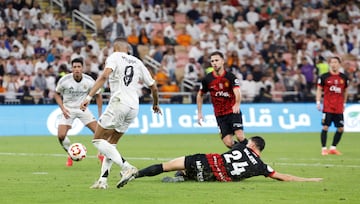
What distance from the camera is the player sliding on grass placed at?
Result: 1516 cm

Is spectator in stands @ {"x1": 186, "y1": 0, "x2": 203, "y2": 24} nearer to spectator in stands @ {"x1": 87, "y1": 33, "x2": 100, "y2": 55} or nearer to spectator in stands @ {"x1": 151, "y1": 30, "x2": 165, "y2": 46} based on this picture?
spectator in stands @ {"x1": 151, "y1": 30, "x2": 165, "y2": 46}

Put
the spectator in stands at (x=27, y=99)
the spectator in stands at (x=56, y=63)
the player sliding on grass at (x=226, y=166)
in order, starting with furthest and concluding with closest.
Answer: the spectator in stands at (x=56, y=63)
the spectator in stands at (x=27, y=99)
the player sliding on grass at (x=226, y=166)

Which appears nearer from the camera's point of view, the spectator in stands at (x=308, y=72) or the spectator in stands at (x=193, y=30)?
the spectator in stands at (x=308, y=72)

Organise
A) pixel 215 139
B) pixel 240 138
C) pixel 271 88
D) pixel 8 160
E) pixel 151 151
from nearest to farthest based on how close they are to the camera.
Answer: pixel 240 138, pixel 8 160, pixel 151 151, pixel 215 139, pixel 271 88

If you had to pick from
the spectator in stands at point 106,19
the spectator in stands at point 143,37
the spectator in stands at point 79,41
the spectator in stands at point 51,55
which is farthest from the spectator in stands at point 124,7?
the spectator in stands at point 51,55

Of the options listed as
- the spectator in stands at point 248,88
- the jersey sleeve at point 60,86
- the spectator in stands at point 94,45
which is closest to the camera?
the jersey sleeve at point 60,86

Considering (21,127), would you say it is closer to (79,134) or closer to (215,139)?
(79,134)

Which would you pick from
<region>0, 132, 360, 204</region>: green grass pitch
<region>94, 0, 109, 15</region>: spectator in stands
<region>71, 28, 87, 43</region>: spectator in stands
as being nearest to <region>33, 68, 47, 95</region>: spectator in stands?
<region>71, 28, 87, 43</region>: spectator in stands

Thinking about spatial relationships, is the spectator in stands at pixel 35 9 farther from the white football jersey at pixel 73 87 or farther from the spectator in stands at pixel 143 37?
the white football jersey at pixel 73 87

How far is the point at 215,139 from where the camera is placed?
30688 mm

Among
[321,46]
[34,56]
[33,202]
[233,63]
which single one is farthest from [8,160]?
[321,46]

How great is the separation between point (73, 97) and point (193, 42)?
65.0 feet

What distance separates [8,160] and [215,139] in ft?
36.0

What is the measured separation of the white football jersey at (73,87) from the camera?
20.7 metres
